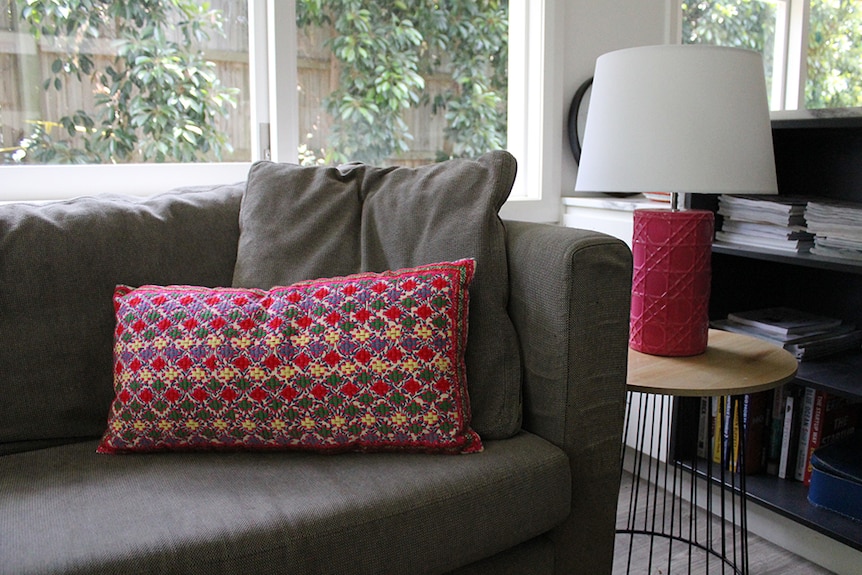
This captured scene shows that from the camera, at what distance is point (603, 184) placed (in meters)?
1.53

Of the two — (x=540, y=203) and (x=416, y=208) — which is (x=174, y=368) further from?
(x=540, y=203)

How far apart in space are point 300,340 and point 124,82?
Result: 1077mm

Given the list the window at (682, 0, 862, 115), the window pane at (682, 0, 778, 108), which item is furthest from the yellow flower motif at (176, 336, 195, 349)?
the window at (682, 0, 862, 115)

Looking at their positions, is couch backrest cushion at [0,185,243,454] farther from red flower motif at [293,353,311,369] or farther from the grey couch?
red flower motif at [293,353,311,369]

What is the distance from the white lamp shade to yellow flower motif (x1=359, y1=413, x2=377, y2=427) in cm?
64

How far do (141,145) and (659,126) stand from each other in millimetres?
1321

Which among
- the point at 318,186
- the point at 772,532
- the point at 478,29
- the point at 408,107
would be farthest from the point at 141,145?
the point at 772,532

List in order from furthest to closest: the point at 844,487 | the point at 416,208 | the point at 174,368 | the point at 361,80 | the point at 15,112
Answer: the point at 361,80
the point at 15,112
the point at 844,487
the point at 416,208
the point at 174,368

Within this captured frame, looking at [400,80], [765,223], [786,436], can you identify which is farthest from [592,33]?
[786,436]

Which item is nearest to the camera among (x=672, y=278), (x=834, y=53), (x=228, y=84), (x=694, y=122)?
(x=694, y=122)

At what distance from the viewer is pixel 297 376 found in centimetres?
131

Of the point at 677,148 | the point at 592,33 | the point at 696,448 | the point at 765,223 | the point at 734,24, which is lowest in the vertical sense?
the point at 696,448

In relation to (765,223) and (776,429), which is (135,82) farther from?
(776,429)

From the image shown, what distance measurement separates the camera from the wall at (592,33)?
2.60 metres
